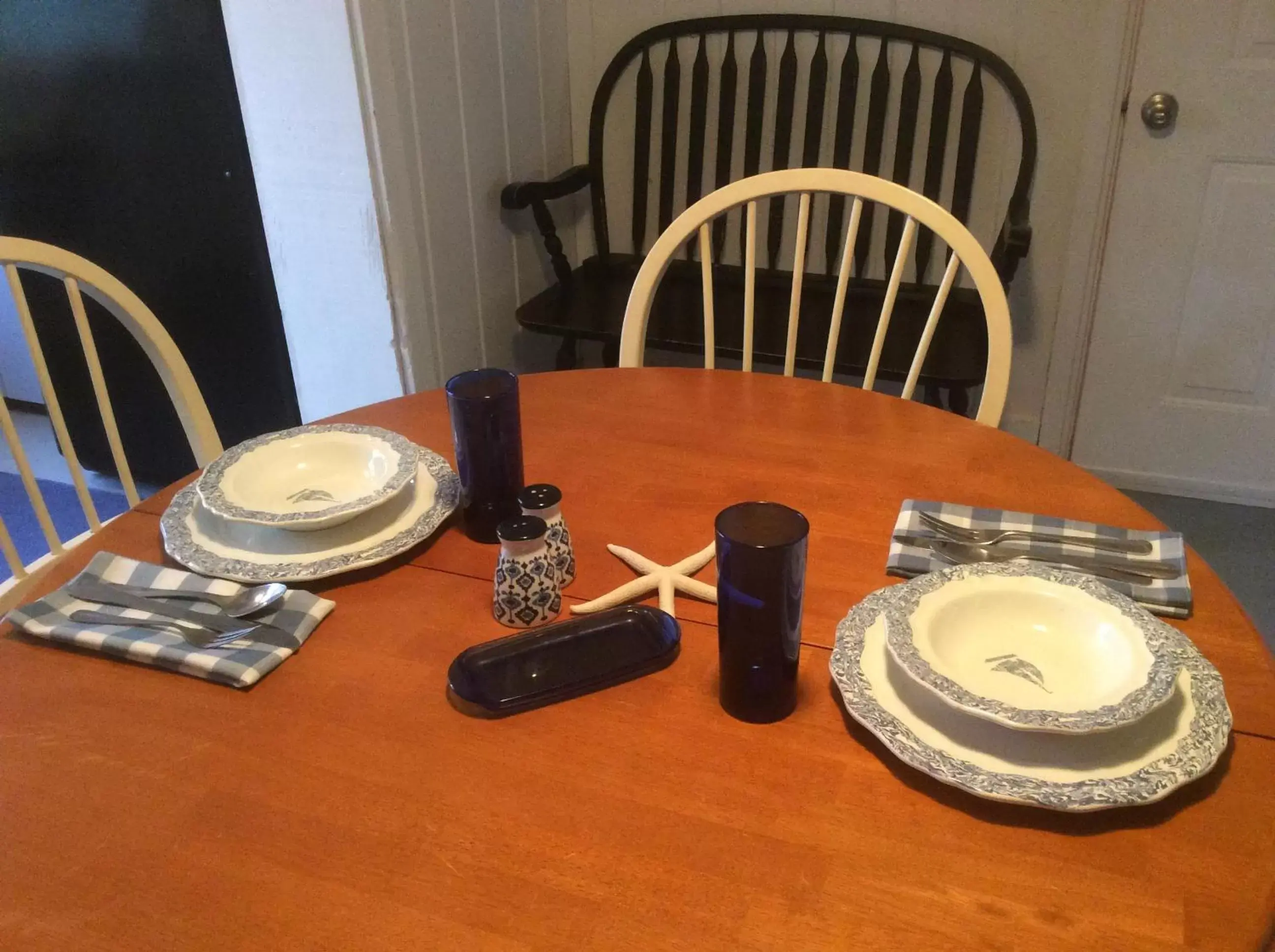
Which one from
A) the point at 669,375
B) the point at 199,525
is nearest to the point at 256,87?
the point at 669,375

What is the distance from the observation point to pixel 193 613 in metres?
0.89

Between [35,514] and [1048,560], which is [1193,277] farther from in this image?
[35,514]

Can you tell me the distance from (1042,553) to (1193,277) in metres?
1.74

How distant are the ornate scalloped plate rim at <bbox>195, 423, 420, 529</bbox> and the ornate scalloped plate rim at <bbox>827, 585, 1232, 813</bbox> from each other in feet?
1.54

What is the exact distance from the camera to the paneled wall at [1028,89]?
217 cm

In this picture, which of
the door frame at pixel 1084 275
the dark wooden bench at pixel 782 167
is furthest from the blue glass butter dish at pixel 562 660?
the door frame at pixel 1084 275

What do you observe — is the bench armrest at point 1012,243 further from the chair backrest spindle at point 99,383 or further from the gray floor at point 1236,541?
the chair backrest spindle at point 99,383

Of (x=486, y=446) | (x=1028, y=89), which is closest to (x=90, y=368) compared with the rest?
(x=486, y=446)

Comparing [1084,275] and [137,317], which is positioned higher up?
[137,317]

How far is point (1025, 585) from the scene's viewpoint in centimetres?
83

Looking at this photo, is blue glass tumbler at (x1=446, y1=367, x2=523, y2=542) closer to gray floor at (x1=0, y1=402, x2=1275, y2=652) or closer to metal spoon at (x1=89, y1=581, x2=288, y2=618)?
metal spoon at (x1=89, y1=581, x2=288, y2=618)

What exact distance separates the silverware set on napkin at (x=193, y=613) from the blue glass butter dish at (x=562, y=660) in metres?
0.17

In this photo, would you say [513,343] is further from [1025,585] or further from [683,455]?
[1025,585]

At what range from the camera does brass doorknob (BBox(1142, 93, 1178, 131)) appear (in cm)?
216
